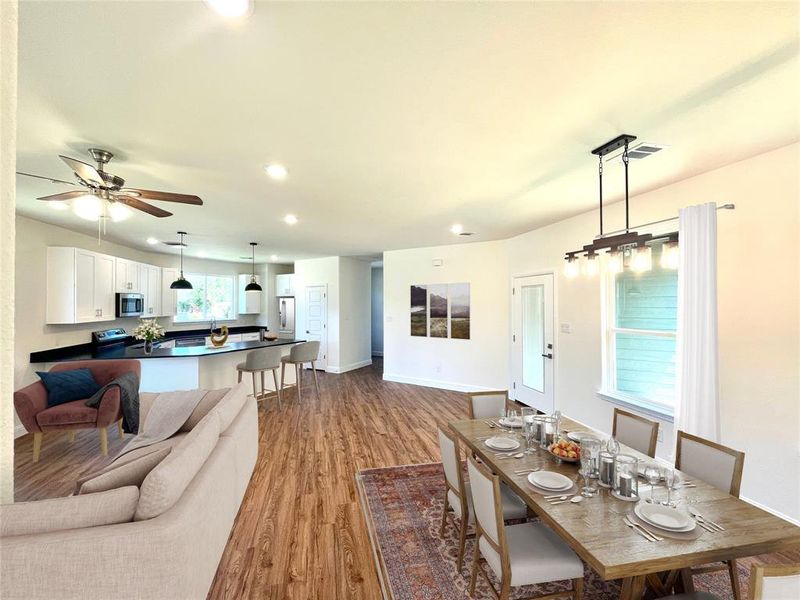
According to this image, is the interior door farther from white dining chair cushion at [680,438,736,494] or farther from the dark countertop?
white dining chair cushion at [680,438,736,494]

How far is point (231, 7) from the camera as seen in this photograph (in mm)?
1214

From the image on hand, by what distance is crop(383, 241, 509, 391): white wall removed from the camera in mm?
5965

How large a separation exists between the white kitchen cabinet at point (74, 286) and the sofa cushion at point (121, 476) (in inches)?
165

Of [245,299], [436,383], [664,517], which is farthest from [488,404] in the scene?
[245,299]

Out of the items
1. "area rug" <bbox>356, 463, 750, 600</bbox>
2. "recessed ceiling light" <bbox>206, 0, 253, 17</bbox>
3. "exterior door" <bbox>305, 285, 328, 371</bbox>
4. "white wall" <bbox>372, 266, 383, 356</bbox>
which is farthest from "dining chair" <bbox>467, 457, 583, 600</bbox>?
"white wall" <bbox>372, 266, 383, 356</bbox>

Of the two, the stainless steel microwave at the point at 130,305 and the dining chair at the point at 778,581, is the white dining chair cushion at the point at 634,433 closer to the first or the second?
the dining chair at the point at 778,581

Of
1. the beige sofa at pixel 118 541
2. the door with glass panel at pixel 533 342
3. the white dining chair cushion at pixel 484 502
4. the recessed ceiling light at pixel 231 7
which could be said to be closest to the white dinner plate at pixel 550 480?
the white dining chair cushion at pixel 484 502

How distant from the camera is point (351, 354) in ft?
26.7

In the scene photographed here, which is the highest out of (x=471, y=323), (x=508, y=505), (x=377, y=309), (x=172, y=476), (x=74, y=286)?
(x=74, y=286)

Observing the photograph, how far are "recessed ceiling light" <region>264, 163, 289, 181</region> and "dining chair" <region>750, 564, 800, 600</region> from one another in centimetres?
323

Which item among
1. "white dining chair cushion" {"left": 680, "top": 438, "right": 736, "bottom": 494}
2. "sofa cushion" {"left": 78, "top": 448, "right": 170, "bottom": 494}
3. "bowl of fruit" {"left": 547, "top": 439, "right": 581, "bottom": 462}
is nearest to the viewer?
"sofa cushion" {"left": 78, "top": 448, "right": 170, "bottom": 494}

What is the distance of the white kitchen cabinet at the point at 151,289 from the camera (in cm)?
643

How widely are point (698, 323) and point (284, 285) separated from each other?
865 cm

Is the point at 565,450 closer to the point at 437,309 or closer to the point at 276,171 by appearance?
the point at 276,171
